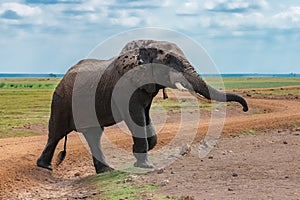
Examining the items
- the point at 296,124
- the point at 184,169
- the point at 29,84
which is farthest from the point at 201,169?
the point at 29,84

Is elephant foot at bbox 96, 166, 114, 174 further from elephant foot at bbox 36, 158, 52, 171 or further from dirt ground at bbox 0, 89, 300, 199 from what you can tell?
elephant foot at bbox 36, 158, 52, 171

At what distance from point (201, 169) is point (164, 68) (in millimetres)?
2137

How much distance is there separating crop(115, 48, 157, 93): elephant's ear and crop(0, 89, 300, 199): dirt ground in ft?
5.67

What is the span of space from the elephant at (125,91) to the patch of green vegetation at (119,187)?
686 mm

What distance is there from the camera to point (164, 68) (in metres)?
12.2

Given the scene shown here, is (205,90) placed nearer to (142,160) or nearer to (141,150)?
(141,150)

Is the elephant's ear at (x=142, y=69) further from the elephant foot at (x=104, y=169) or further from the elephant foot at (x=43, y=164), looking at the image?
the elephant foot at (x=43, y=164)

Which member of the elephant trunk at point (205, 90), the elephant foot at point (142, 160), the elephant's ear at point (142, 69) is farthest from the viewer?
the elephant foot at point (142, 160)

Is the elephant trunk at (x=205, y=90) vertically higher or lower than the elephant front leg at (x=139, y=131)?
higher

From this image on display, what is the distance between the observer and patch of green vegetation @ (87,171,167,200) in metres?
10.6

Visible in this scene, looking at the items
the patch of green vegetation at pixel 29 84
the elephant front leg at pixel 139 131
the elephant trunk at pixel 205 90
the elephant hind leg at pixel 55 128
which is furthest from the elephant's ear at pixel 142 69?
the patch of green vegetation at pixel 29 84

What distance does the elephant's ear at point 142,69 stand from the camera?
12.3m

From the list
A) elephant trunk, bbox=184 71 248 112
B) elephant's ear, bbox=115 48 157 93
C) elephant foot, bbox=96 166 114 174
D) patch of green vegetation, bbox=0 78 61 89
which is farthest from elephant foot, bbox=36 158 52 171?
patch of green vegetation, bbox=0 78 61 89

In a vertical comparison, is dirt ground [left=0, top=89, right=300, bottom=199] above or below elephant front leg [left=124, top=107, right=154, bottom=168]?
below
